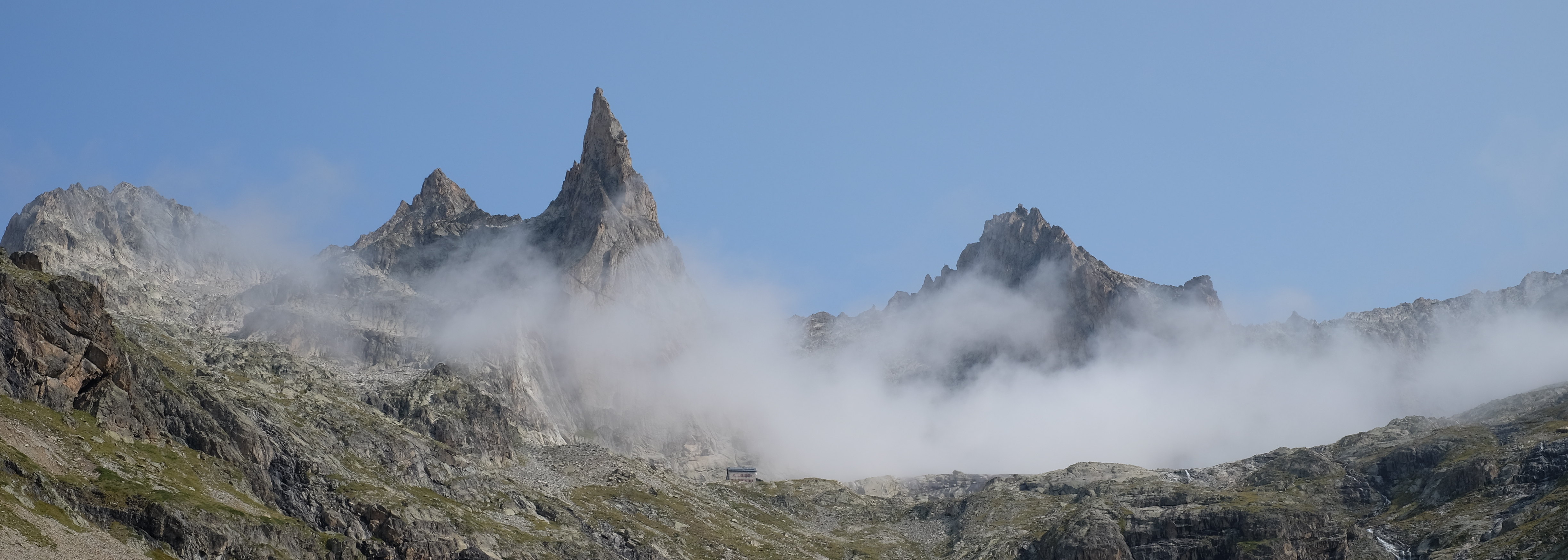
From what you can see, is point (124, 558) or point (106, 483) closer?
point (124, 558)

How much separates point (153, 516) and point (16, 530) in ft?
122

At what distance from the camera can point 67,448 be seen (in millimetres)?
185000

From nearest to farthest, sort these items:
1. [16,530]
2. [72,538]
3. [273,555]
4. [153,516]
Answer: [16,530] → [72,538] → [153,516] → [273,555]

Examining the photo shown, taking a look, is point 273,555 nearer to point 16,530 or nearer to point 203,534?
point 203,534

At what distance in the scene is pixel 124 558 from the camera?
162 meters

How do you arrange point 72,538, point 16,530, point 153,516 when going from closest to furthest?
point 16,530, point 72,538, point 153,516

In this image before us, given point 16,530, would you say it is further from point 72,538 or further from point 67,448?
point 67,448

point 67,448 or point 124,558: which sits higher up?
point 67,448

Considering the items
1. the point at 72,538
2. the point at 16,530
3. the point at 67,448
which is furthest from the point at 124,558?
the point at 67,448

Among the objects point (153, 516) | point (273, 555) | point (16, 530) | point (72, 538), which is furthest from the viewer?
point (273, 555)

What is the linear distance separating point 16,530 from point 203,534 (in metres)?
43.7

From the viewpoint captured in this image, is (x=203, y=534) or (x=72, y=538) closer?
(x=72, y=538)

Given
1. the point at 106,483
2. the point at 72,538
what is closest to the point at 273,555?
the point at 106,483

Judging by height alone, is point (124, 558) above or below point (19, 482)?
below
